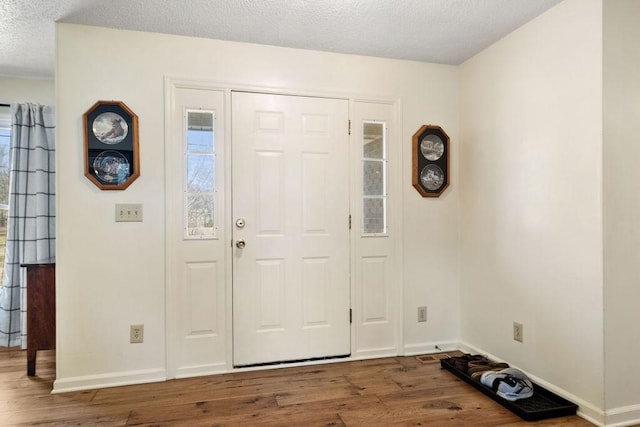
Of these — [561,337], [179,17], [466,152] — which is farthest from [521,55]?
[179,17]

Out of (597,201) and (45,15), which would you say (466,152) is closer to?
(597,201)

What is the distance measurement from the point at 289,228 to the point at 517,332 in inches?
67.1

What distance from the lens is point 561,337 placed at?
2250 mm

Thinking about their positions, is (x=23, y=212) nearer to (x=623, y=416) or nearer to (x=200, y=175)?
(x=200, y=175)

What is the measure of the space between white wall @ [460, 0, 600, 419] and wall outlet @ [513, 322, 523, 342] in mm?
39

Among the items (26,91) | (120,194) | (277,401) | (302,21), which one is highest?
(302,21)

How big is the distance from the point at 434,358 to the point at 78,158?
2872 millimetres

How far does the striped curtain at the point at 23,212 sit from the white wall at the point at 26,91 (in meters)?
0.15

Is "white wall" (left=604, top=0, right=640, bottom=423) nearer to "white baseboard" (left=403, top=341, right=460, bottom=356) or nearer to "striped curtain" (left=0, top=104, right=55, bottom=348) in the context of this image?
"white baseboard" (left=403, top=341, right=460, bottom=356)

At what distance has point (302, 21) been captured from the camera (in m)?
2.43

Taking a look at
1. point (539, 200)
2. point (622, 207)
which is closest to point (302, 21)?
point (539, 200)

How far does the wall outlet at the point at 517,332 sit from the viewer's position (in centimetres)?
255

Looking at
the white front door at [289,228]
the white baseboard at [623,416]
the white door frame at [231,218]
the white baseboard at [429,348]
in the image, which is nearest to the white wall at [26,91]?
the white door frame at [231,218]

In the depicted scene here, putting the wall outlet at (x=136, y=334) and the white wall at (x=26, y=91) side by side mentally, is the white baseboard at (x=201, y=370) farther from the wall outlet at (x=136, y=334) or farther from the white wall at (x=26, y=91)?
the white wall at (x=26, y=91)
